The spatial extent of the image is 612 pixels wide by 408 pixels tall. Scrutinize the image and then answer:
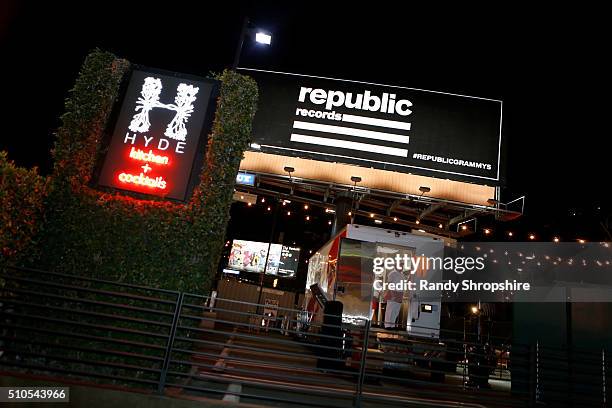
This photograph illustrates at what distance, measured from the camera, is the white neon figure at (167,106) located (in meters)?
6.06

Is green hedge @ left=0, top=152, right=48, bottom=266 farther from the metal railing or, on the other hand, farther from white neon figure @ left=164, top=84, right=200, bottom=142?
white neon figure @ left=164, top=84, right=200, bottom=142

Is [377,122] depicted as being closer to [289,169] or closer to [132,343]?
[289,169]

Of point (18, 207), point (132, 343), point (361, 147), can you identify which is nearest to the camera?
point (132, 343)

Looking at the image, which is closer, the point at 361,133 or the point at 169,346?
the point at 169,346

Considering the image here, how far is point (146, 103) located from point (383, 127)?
5.72 m

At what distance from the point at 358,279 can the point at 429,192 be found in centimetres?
328

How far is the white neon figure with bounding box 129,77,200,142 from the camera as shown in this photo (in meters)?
6.06

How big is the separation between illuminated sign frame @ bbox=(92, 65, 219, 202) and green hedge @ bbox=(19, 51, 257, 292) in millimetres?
154

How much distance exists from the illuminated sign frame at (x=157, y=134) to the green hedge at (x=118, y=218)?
154 millimetres

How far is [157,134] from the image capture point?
237 inches

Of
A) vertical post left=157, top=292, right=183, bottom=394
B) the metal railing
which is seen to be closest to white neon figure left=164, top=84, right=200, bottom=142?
the metal railing

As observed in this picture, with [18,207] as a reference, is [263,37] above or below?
above

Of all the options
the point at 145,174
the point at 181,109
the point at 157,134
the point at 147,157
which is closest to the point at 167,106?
the point at 181,109

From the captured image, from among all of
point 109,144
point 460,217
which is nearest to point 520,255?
point 460,217
